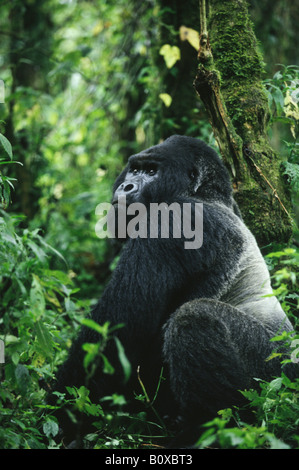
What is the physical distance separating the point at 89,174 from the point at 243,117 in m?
5.27

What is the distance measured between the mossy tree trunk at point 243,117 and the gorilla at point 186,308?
15.6 inches

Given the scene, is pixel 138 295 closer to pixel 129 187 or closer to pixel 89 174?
pixel 129 187

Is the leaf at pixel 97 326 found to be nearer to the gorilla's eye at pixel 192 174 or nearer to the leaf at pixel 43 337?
the leaf at pixel 43 337

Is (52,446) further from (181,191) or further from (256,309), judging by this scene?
(181,191)

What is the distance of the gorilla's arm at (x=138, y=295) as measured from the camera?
3113mm

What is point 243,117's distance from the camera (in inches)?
171

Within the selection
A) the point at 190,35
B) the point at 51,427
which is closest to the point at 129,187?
the point at 51,427

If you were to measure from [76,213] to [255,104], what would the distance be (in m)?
3.42

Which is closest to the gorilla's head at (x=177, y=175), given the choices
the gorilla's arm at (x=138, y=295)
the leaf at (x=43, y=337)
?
the gorilla's arm at (x=138, y=295)

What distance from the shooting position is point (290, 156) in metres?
4.45

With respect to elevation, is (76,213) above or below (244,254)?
above

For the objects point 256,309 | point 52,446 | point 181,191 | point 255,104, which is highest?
point 255,104
